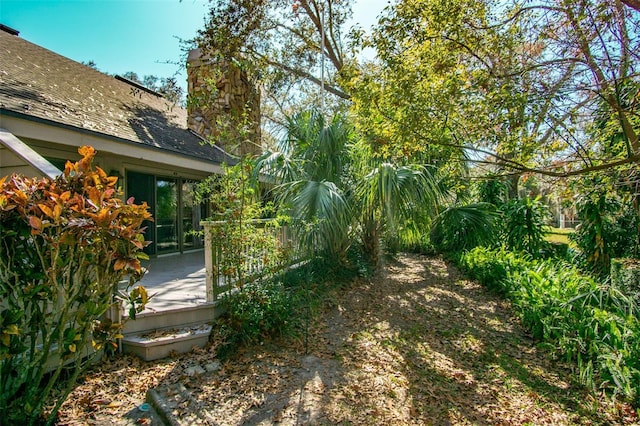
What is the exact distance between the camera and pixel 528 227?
8992mm

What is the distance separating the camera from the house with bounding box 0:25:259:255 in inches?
193

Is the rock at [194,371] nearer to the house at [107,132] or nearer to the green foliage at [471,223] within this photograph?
the house at [107,132]

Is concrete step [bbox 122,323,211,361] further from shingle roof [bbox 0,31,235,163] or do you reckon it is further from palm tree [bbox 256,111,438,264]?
shingle roof [bbox 0,31,235,163]

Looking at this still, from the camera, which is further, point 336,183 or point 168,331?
point 336,183

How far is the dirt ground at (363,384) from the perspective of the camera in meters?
3.13

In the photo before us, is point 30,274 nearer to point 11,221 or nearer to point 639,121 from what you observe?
point 11,221

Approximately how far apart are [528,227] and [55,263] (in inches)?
390

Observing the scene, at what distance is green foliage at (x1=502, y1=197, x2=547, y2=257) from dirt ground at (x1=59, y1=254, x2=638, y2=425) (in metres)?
4.16

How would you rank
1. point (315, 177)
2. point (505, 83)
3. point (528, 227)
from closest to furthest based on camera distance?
1. point (505, 83)
2. point (315, 177)
3. point (528, 227)

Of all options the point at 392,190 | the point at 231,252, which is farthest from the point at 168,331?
the point at 392,190

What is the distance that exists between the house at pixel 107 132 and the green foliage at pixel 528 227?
7.60 metres

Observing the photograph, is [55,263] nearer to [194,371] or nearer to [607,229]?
[194,371]

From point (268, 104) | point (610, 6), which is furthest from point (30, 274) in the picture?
point (268, 104)

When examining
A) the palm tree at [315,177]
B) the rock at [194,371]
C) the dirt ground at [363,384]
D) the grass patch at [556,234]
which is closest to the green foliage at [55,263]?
the dirt ground at [363,384]
